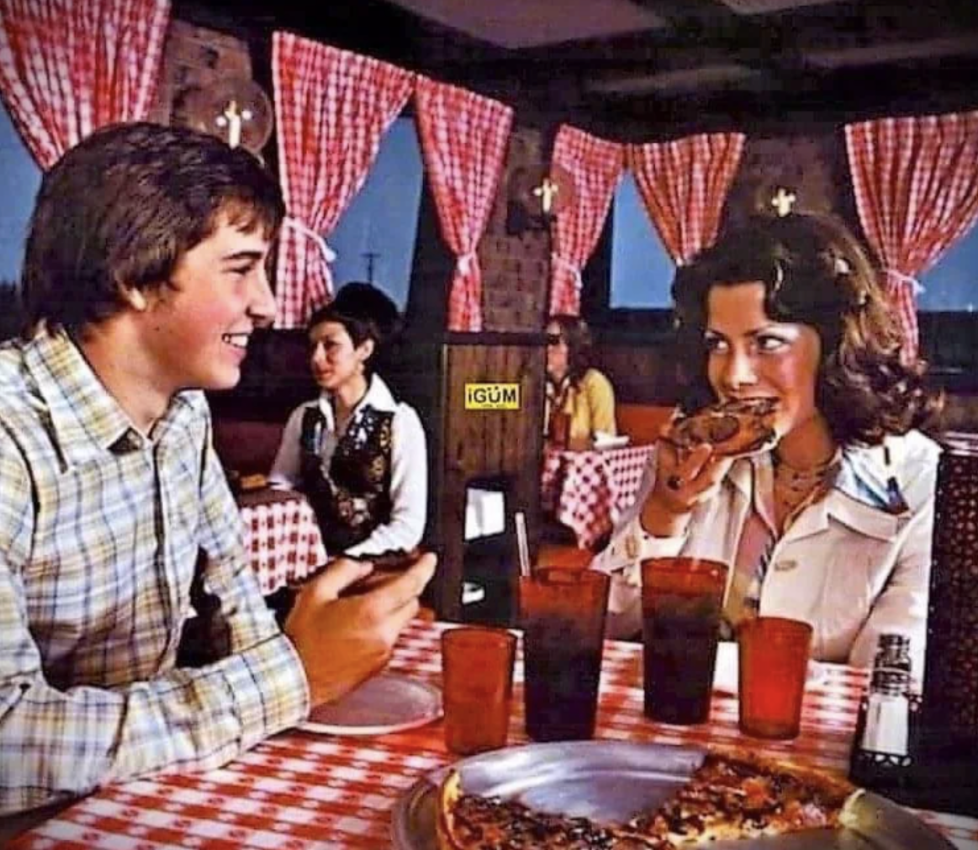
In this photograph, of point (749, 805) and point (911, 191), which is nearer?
point (749, 805)

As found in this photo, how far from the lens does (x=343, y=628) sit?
3.24ft

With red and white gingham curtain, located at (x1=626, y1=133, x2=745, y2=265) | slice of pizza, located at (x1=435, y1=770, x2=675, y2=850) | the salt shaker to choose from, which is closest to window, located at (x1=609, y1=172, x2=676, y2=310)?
red and white gingham curtain, located at (x1=626, y1=133, x2=745, y2=265)

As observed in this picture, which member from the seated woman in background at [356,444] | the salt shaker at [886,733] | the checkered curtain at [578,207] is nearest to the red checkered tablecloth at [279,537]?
the seated woman in background at [356,444]

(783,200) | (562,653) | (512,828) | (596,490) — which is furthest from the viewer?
(596,490)

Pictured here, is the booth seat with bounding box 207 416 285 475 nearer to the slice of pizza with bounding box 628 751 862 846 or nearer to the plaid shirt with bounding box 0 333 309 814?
the plaid shirt with bounding box 0 333 309 814

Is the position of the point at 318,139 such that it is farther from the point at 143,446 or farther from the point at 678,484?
the point at 678,484

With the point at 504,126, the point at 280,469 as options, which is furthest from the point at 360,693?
the point at 504,126

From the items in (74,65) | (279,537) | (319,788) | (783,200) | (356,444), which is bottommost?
(319,788)

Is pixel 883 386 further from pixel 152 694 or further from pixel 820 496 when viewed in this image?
pixel 152 694

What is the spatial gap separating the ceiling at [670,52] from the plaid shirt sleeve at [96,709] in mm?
549

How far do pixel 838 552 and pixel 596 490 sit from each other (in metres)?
0.25

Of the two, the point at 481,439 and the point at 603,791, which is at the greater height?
the point at 481,439

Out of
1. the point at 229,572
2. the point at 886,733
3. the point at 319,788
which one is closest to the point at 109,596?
the point at 229,572

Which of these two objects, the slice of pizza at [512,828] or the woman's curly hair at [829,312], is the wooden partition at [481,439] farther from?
the slice of pizza at [512,828]
